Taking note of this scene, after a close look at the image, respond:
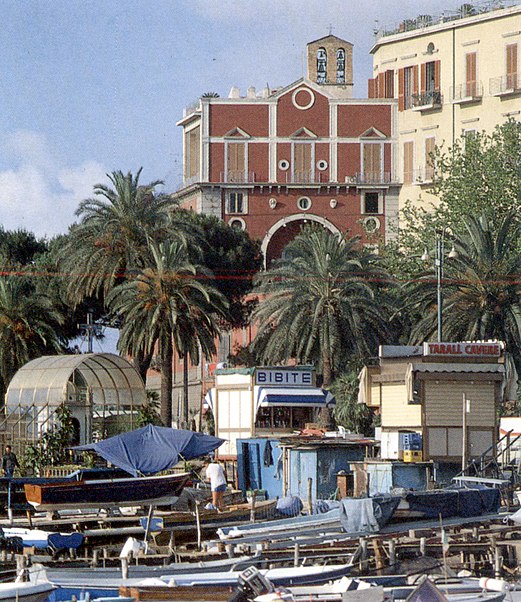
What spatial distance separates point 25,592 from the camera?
21.8m

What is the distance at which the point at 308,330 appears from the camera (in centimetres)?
6088

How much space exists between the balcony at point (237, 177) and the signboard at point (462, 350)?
56.5 m

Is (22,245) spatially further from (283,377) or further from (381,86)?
(283,377)

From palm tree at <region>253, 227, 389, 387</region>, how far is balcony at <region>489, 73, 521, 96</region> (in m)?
31.3

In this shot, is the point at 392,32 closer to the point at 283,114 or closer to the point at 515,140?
the point at 283,114

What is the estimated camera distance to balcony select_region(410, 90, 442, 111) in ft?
308

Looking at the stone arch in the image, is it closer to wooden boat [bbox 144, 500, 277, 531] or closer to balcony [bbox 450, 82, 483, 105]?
balcony [bbox 450, 82, 483, 105]

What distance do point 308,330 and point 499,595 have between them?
1508 inches

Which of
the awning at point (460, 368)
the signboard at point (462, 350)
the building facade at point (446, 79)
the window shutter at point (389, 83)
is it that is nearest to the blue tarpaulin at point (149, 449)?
the awning at point (460, 368)

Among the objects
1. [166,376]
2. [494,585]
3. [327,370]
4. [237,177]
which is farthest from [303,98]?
[494,585]

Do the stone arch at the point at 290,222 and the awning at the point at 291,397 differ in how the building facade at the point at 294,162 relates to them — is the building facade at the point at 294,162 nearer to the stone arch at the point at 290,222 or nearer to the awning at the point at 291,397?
the stone arch at the point at 290,222

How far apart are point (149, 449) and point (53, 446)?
11.4 meters

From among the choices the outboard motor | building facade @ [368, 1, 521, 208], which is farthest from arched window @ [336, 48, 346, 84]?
the outboard motor

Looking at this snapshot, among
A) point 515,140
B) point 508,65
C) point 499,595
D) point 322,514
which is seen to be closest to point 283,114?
point 508,65
